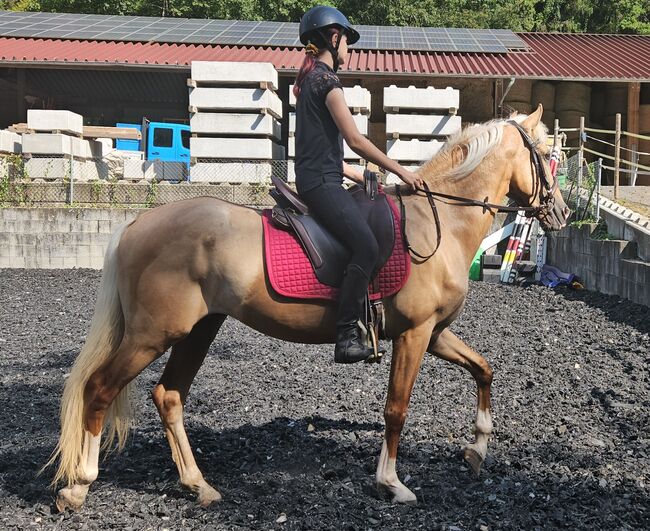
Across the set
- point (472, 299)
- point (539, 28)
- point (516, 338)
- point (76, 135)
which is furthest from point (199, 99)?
point (539, 28)

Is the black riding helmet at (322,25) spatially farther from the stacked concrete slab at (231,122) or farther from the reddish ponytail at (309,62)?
the stacked concrete slab at (231,122)

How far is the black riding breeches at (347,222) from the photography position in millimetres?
4117

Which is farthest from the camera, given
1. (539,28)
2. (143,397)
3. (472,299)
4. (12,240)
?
(539,28)

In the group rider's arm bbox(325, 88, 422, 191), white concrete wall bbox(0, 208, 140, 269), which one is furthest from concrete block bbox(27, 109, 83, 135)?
rider's arm bbox(325, 88, 422, 191)

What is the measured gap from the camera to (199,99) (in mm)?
15414

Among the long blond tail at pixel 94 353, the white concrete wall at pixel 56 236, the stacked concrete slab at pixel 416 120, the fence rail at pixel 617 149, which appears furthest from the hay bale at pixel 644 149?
the long blond tail at pixel 94 353

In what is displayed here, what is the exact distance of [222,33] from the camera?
78.7 ft

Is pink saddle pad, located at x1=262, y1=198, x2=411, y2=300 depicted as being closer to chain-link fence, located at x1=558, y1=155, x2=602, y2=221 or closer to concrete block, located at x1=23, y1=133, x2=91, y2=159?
chain-link fence, located at x1=558, y1=155, x2=602, y2=221

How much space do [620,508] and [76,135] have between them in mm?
15429

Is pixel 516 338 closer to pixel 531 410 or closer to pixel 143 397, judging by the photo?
pixel 531 410

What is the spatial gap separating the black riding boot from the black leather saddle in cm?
12

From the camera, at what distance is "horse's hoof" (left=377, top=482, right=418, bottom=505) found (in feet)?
13.7

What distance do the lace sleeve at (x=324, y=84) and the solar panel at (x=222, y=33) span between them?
18476 millimetres

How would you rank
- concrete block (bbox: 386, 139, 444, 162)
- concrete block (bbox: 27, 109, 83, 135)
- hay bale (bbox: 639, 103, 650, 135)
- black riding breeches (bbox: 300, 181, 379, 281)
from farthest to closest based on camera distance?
hay bale (bbox: 639, 103, 650, 135), concrete block (bbox: 27, 109, 83, 135), concrete block (bbox: 386, 139, 444, 162), black riding breeches (bbox: 300, 181, 379, 281)
